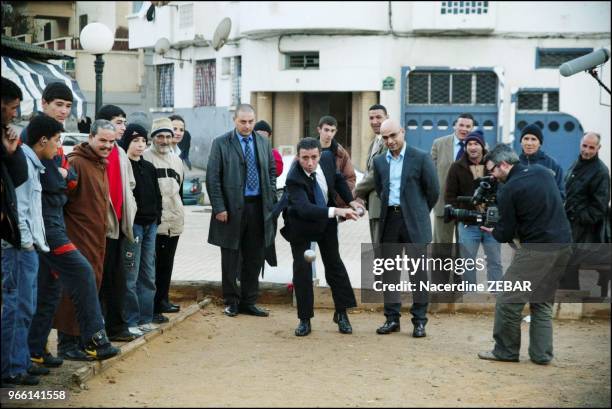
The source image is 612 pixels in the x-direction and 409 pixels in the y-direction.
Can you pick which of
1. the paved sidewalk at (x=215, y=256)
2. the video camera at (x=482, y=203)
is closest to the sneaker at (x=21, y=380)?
the video camera at (x=482, y=203)

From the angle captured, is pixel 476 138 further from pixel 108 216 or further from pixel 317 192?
pixel 108 216

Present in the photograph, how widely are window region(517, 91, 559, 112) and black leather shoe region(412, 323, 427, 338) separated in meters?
18.3

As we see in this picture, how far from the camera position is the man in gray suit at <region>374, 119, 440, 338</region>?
899 cm

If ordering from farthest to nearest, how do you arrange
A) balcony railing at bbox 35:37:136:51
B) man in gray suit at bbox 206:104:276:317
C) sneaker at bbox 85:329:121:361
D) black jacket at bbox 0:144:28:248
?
balcony railing at bbox 35:37:136:51, man in gray suit at bbox 206:104:276:317, sneaker at bbox 85:329:121:361, black jacket at bbox 0:144:28:248

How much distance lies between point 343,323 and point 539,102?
1860cm

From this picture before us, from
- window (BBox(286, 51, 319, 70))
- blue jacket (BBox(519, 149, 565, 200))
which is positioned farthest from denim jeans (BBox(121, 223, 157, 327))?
window (BBox(286, 51, 319, 70))

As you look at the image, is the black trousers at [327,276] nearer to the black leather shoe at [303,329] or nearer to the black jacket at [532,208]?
the black leather shoe at [303,329]

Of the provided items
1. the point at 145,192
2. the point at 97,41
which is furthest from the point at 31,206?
the point at 97,41

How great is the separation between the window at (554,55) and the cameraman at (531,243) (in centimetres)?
1878

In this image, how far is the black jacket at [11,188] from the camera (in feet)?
20.8

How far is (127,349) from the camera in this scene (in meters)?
7.83

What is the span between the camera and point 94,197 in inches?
299

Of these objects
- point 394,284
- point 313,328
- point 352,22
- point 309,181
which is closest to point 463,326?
point 394,284

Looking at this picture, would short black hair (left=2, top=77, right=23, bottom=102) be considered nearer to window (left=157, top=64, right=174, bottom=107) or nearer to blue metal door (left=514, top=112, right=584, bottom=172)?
blue metal door (left=514, top=112, right=584, bottom=172)
